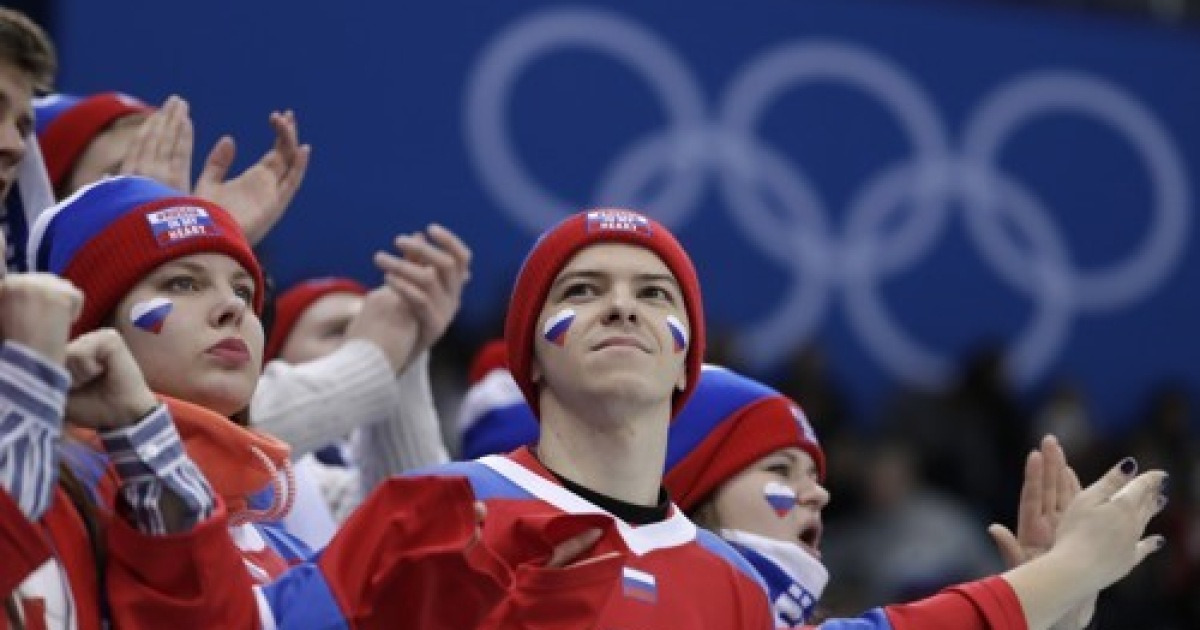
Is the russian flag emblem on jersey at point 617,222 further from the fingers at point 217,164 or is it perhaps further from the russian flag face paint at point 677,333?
the fingers at point 217,164

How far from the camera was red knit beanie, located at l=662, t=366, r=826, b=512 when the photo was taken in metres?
5.41

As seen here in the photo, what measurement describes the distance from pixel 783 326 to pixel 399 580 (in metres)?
10.5

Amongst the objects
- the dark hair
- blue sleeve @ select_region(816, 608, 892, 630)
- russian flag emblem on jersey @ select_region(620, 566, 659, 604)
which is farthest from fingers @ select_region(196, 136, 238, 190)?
blue sleeve @ select_region(816, 608, 892, 630)

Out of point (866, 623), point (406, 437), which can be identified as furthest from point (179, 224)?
point (406, 437)

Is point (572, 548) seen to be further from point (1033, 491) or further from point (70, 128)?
point (70, 128)

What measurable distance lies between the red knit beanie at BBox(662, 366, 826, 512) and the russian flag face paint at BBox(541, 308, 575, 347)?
0.86m

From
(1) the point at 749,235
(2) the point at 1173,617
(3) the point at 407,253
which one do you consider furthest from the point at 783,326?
(3) the point at 407,253

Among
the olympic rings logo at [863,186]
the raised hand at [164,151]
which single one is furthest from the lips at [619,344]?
the olympic rings logo at [863,186]

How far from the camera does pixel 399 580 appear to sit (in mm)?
3664

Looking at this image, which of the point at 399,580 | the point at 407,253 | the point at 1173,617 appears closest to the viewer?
the point at 399,580

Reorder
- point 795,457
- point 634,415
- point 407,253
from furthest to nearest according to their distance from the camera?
point 407,253 → point 795,457 → point 634,415

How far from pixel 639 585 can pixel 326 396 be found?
1.58 m

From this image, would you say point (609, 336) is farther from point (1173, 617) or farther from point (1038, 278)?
point (1038, 278)

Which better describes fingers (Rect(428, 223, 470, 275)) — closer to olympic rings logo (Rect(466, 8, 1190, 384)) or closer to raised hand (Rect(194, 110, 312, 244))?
raised hand (Rect(194, 110, 312, 244))
